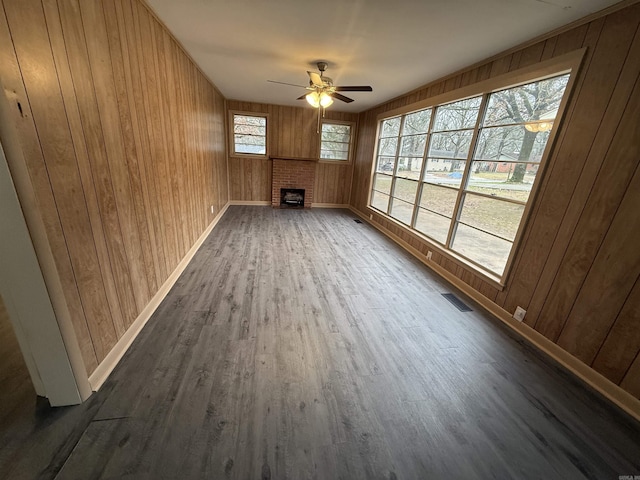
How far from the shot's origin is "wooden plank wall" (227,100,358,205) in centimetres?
638

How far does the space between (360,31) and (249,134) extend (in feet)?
15.3

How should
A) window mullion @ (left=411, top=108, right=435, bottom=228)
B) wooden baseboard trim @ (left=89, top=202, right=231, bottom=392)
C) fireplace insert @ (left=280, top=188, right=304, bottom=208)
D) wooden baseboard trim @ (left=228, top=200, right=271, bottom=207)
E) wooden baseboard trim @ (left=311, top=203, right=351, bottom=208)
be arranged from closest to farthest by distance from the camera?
wooden baseboard trim @ (left=89, top=202, right=231, bottom=392) < window mullion @ (left=411, top=108, right=435, bottom=228) < wooden baseboard trim @ (left=228, top=200, right=271, bottom=207) < fireplace insert @ (left=280, top=188, right=304, bottom=208) < wooden baseboard trim @ (left=311, top=203, right=351, bottom=208)

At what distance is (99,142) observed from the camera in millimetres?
1573

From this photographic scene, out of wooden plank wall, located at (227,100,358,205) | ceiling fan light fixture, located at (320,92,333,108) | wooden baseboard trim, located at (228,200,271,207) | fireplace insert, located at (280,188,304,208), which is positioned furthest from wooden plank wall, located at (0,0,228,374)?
fireplace insert, located at (280,188,304,208)

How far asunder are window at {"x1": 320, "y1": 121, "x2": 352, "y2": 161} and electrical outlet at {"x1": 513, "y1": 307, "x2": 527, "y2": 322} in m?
5.57

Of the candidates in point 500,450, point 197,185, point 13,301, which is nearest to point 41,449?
point 13,301

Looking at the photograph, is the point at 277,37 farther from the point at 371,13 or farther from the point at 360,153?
the point at 360,153

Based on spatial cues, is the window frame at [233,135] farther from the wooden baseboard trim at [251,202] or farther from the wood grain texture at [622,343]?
the wood grain texture at [622,343]

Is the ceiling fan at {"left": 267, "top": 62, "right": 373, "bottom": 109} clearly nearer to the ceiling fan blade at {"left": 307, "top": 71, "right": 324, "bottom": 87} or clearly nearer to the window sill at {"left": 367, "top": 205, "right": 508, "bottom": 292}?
the ceiling fan blade at {"left": 307, "top": 71, "right": 324, "bottom": 87}

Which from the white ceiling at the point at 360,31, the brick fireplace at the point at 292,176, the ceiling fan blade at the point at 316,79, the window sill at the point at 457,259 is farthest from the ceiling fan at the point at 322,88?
the brick fireplace at the point at 292,176

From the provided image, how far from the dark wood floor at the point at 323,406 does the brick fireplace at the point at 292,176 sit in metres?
4.40

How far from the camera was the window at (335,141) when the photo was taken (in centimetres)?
674

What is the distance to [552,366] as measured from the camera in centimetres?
198

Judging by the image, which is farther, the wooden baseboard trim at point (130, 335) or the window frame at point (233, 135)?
the window frame at point (233, 135)
